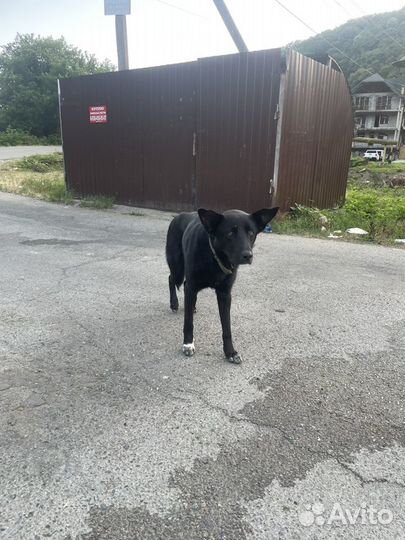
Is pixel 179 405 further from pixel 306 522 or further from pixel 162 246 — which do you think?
pixel 162 246

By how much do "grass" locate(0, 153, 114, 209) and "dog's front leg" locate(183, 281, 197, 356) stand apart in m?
7.64

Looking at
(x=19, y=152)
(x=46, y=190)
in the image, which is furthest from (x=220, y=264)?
(x=19, y=152)

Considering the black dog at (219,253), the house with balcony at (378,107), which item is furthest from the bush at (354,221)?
the house with balcony at (378,107)

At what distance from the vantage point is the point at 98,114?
34.1ft

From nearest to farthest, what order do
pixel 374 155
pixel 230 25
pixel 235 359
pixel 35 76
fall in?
1. pixel 235 359
2. pixel 230 25
3. pixel 35 76
4. pixel 374 155

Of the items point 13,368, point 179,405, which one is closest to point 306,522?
point 179,405

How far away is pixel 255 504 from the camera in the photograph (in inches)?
70.2

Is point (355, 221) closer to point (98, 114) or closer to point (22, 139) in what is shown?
point (98, 114)

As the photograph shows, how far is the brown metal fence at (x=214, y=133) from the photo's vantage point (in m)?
7.96

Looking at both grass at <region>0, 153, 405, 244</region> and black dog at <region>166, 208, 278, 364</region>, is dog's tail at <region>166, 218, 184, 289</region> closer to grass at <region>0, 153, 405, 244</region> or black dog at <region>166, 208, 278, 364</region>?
black dog at <region>166, 208, 278, 364</region>

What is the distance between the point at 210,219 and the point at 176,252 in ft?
3.42

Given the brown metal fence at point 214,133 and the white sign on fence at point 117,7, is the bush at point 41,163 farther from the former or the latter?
the white sign on fence at point 117,7

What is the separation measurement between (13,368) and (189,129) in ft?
23.5

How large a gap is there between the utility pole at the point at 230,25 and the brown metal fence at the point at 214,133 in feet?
8.17
